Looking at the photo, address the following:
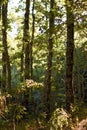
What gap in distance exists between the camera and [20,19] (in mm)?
29328

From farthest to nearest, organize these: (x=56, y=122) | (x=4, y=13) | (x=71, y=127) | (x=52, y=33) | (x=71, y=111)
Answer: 1. (x=4, y=13)
2. (x=71, y=111)
3. (x=52, y=33)
4. (x=71, y=127)
5. (x=56, y=122)

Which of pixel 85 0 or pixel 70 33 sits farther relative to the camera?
pixel 70 33

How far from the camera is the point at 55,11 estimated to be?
9961 mm

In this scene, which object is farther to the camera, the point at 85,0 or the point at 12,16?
the point at 12,16

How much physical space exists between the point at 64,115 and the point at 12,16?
72.1ft

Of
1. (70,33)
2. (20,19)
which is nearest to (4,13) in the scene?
(70,33)

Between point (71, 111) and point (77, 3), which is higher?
point (77, 3)

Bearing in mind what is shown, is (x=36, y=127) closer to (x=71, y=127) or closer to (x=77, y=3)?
(x=71, y=127)

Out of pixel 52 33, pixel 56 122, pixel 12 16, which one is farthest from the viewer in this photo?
pixel 12 16

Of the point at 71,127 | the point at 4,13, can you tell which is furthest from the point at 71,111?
the point at 4,13

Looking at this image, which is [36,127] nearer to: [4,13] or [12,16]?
[4,13]

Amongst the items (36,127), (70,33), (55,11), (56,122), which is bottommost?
(36,127)

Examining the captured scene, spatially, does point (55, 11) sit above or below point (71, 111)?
above

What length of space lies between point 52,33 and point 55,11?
2.51ft
